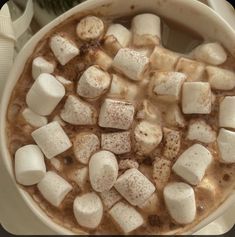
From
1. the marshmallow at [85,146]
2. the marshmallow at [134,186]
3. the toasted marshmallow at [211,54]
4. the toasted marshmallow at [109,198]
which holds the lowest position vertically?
the toasted marshmallow at [109,198]

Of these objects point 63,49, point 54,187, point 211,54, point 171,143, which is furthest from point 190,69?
point 54,187

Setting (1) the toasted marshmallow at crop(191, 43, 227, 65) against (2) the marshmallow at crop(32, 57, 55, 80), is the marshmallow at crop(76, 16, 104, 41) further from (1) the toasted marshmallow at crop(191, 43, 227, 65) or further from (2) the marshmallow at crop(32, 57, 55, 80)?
(1) the toasted marshmallow at crop(191, 43, 227, 65)

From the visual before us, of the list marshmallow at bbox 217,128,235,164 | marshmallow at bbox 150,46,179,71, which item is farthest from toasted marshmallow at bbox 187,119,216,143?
marshmallow at bbox 150,46,179,71

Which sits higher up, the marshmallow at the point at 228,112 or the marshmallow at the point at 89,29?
the marshmallow at the point at 89,29

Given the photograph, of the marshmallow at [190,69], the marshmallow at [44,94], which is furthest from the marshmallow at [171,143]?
the marshmallow at [44,94]

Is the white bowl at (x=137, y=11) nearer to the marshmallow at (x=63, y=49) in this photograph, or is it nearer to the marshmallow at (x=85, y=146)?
the marshmallow at (x=63, y=49)

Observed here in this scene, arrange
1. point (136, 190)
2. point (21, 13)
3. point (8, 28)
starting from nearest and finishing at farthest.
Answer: point (136, 190) → point (8, 28) → point (21, 13)

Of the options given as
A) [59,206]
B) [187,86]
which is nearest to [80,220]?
[59,206]

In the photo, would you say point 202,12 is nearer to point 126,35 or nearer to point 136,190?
point 126,35
